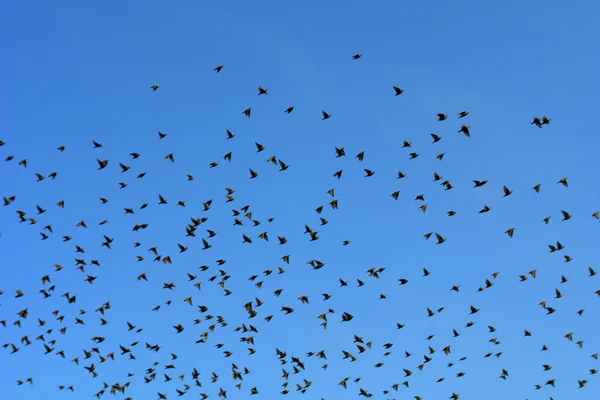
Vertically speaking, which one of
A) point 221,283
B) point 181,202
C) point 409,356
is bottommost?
point 409,356

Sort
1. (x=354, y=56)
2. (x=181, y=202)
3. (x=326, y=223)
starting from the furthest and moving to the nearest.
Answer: (x=181, y=202) < (x=326, y=223) < (x=354, y=56)

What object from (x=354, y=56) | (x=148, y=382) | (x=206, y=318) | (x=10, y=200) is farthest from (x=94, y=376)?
(x=354, y=56)

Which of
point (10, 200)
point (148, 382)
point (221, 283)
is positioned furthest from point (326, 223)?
point (10, 200)

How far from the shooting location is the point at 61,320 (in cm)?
5581

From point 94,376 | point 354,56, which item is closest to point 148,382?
point 94,376

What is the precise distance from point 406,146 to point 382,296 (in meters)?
10.7

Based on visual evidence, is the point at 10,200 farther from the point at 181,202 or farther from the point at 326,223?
the point at 326,223

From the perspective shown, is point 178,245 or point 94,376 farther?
point 94,376

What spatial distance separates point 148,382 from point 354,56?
25.4 meters

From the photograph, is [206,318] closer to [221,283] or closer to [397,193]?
[221,283]

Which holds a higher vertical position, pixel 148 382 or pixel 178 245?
pixel 178 245

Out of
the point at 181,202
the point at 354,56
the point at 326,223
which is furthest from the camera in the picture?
the point at 181,202

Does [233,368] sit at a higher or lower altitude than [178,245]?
lower

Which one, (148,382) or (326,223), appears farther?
(148,382)
